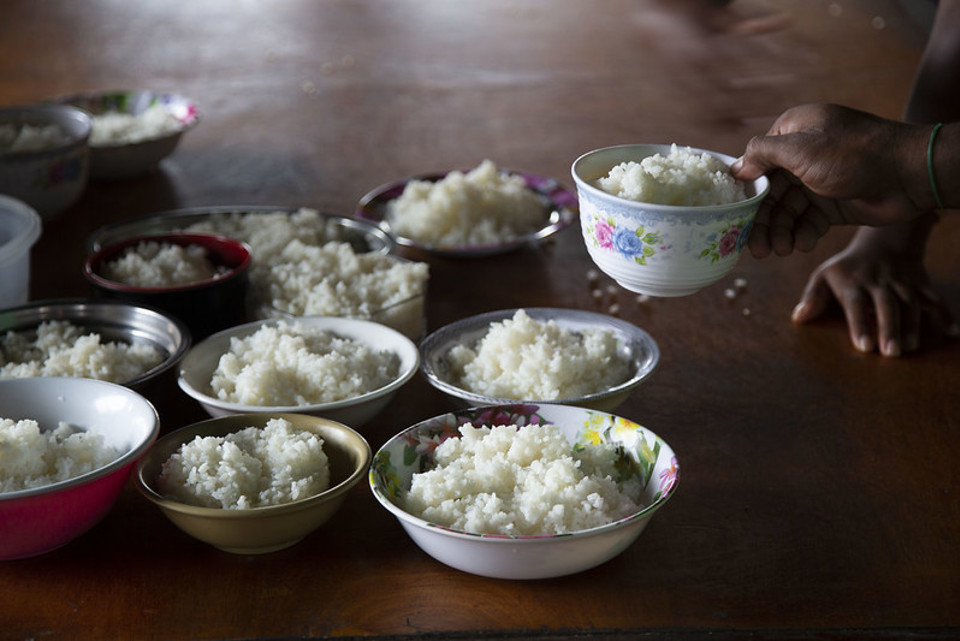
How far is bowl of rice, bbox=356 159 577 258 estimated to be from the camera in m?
2.05

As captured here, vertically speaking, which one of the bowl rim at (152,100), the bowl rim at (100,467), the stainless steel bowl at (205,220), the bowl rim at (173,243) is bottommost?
the stainless steel bowl at (205,220)

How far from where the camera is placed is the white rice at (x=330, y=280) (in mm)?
1710

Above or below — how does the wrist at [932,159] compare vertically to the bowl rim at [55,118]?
above

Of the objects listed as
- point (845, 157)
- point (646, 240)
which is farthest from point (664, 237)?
point (845, 157)

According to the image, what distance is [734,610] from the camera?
1.16 metres

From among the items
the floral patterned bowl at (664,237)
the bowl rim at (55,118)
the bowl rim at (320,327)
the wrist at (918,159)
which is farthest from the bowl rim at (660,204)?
the bowl rim at (55,118)

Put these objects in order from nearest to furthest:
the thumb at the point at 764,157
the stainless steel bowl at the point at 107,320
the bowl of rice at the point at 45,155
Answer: the thumb at the point at 764,157
the stainless steel bowl at the point at 107,320
the bowl of rice at the point at 45,155

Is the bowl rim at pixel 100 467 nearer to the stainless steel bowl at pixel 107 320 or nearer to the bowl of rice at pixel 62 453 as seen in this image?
the bowl of rice at pixel 62 453

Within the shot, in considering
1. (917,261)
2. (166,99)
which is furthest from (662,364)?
(166,99)

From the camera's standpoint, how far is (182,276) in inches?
70.1

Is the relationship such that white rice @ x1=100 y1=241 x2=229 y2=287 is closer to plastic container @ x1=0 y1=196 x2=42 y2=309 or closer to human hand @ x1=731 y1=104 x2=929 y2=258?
plastic container @ x1=0 y1=196 x2=42 y2=309

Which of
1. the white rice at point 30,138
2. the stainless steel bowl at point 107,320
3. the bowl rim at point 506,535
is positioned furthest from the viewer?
the white rice at point 30,138

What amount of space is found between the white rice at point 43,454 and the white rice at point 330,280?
0.44 m

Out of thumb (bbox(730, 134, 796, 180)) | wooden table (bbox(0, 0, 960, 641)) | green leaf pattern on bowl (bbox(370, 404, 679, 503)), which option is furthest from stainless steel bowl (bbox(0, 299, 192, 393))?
thumb (bbox(730, 134, 796, 180))
